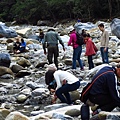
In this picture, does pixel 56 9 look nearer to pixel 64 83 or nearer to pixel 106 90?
pixel 64 83

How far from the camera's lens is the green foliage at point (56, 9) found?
4666 cm

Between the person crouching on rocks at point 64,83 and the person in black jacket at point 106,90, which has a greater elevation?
the person in black jacket at point 106,90

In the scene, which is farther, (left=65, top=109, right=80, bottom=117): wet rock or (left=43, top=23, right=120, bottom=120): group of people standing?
(left=65, top=109, right=80, bottom=117): wet rock

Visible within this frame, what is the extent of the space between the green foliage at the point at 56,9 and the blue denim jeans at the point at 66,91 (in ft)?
124

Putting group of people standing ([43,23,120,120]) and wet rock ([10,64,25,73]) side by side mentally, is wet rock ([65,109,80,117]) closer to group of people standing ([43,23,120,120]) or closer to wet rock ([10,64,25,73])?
group of people standing ([43,23,120,120])

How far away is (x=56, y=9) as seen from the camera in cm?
5688

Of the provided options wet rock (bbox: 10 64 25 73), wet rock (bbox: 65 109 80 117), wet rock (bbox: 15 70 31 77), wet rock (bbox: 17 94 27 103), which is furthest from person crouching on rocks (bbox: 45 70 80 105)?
wet rock (bbox: 10 64 25 73)

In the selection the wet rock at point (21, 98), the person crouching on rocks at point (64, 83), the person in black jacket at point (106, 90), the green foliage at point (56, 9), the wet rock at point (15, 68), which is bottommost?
the green foliage at point (56, 9)

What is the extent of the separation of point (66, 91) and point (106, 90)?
5.16 feet

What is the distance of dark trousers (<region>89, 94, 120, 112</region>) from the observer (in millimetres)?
5251

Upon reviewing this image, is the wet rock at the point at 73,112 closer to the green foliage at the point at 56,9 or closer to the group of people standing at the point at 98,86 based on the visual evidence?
the group of people standing at the point at 98,86

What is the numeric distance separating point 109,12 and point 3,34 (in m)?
21.4

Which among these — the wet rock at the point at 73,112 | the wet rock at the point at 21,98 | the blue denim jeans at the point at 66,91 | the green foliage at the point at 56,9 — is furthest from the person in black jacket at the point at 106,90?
the green foliage at the point at 56,9

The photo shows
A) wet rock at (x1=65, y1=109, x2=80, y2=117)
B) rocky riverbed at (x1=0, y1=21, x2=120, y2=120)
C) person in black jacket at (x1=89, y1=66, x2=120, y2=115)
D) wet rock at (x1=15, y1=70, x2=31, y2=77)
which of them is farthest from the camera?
wet rock at (x1=15, y1=70, x2=31, y2=77)
